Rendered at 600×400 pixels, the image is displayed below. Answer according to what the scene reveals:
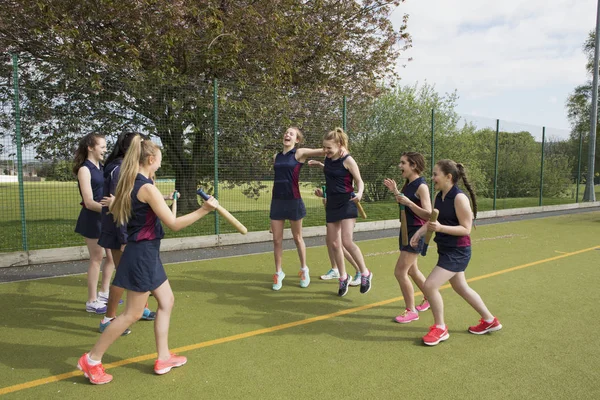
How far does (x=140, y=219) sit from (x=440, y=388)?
2422 millimetres

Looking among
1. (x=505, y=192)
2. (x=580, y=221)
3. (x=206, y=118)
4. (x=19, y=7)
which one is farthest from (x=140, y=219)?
(x=505, y=192)

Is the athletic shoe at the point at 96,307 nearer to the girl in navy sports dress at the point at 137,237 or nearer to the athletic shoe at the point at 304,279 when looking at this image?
the girl in navy sports dress at the point at 137,237

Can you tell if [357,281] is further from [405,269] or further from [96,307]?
[96,307]

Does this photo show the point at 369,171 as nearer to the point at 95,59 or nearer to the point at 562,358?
the point at 95,59

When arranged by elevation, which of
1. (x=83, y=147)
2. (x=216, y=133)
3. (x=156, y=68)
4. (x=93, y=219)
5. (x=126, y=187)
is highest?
(x=156, y=68)

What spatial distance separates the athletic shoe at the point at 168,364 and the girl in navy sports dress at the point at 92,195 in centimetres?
169

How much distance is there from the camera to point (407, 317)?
443cm

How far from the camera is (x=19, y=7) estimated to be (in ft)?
30.7

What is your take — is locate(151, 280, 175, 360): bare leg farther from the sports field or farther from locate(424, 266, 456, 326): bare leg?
locate(424, 266, 456, 326): bare leg

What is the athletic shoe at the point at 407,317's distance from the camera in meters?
4.42

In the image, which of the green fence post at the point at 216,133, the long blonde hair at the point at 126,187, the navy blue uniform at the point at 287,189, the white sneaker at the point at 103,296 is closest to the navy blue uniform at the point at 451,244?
the navy blue uniform at the point at 287,189

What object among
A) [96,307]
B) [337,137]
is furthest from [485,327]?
[96,307]

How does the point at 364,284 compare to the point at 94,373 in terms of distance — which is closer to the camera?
the point at 94,373

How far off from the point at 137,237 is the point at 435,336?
263 centimetres
